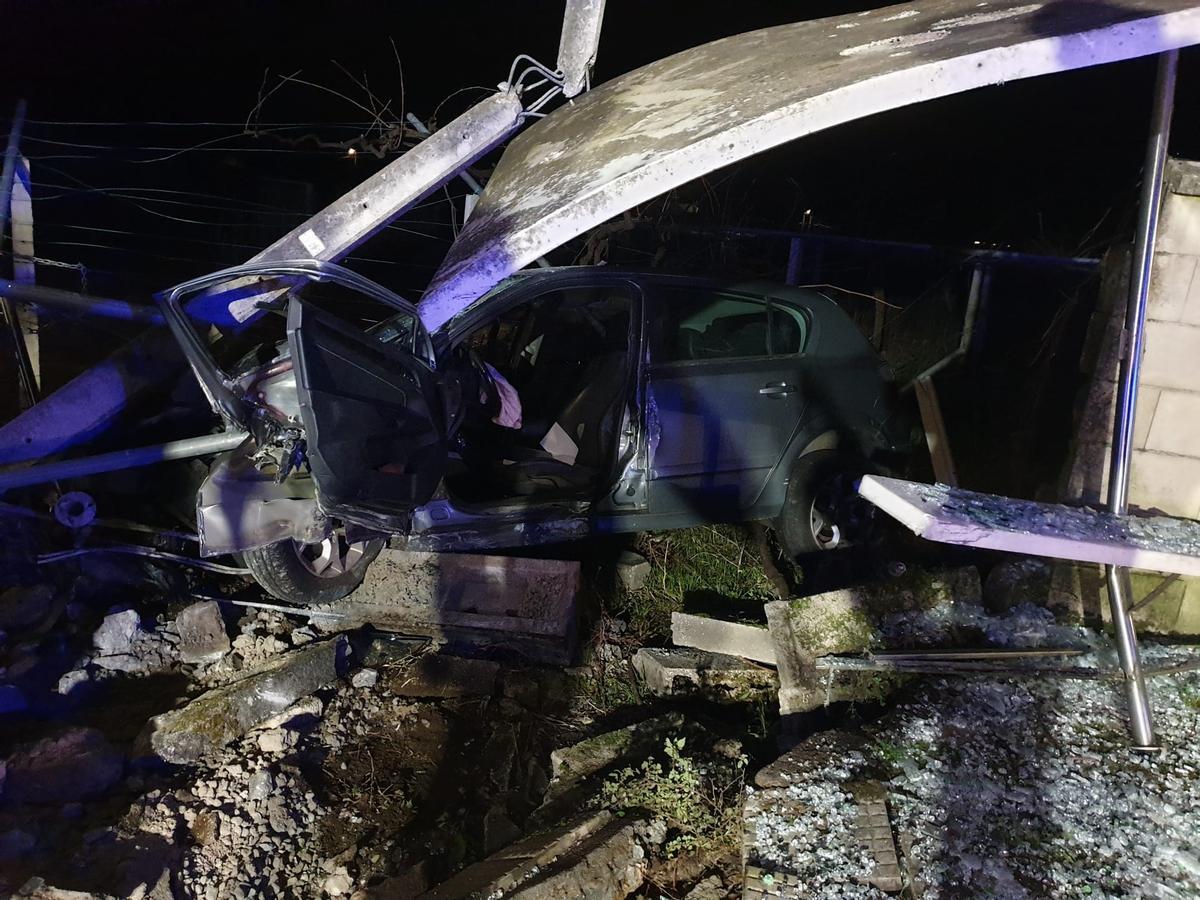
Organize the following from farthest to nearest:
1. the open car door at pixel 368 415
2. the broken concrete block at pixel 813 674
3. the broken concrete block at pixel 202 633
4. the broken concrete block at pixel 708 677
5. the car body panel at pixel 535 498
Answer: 1. the broken concrete block at pixel 202 633
2. the broken concrete block at pixel 708 677
3. the broken concrete block at pixel 813 674
4. the car body panel at pixel 535 498
5. the open car door at pixel 368 415

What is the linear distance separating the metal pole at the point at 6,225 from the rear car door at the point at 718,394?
311 cm

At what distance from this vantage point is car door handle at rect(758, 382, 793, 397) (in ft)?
13.2

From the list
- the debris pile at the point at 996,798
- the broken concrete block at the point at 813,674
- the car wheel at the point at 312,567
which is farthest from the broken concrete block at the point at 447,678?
the debris pile at the point at 996,798

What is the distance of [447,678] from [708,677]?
1160mm

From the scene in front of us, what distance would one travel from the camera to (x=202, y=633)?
3.44 meters

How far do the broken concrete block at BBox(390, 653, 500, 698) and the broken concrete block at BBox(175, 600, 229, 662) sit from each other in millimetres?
829

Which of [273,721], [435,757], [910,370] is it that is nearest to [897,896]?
[435,757]

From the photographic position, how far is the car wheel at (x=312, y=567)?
337cm

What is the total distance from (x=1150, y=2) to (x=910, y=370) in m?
3.57

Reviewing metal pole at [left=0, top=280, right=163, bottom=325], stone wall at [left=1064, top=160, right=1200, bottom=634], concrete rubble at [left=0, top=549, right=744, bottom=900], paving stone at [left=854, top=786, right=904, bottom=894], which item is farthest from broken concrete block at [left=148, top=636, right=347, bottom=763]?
stone wall at [left=1064, top=160, right=1200, bottom=634]

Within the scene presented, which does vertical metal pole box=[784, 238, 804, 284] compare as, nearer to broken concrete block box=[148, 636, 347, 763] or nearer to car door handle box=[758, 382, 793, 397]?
car door handle box=[758, 382, 793, 397]

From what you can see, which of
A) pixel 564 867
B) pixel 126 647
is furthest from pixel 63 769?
pixel 564 867

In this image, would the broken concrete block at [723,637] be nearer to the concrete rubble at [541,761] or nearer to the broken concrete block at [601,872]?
the concrete rubble at [541,761]

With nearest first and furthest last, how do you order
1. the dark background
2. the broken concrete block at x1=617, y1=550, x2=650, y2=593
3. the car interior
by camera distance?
the car interior, the broken concrete block at x1=617, y1=550, x2=650, y2=593, the dark background
